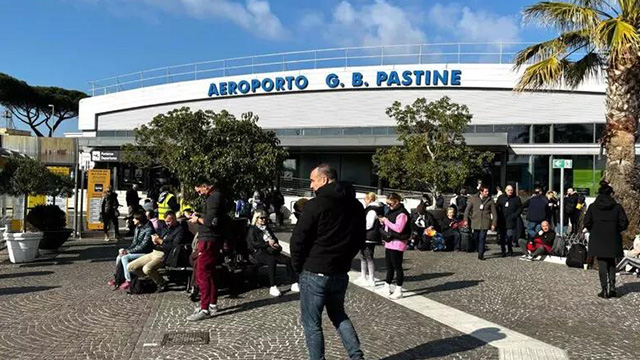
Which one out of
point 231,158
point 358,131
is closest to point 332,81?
point 358,131

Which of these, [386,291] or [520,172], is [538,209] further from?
[520,172]

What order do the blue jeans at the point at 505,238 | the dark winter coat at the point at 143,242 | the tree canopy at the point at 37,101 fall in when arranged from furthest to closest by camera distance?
the tree canopy at the point at 37,101
the blue jeans at the point at 505,238
the dark winter coat at the point at 143,242

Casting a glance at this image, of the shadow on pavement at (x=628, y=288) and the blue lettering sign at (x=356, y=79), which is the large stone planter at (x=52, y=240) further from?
the blue lettering sign at (x=356, y=79)

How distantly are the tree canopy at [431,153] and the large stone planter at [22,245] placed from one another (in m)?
10.8

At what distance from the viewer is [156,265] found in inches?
318

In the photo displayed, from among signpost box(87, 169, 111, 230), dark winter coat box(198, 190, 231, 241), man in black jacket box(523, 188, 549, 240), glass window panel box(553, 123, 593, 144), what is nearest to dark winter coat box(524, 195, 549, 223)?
man in black jacket box(523, 188, 549, 240)

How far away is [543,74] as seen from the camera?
12.4 metres

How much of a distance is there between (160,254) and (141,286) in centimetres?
53

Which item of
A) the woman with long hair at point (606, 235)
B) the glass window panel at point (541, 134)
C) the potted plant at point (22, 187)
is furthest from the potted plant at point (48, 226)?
the glass window panel at point (541, 134)

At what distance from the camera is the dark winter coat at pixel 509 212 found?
13152 millimetres

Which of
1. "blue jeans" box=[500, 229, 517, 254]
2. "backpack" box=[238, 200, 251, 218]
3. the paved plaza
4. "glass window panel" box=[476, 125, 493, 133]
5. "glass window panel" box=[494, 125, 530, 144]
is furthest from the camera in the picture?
"glass window panel" box=[476, 125, 493, 133]

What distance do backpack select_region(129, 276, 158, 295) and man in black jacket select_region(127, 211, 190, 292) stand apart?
93 millimetres

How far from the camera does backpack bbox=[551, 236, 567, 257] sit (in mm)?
12039

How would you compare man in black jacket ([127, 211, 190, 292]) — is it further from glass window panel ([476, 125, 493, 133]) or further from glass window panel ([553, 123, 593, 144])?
glass window panel ([553, 123, 593, 144])
